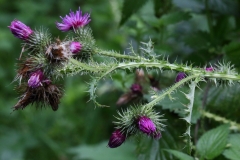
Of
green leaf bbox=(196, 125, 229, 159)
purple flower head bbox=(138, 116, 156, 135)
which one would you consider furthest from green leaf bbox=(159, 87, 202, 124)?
purple flower head bbox=(138, 116, 156, 135)

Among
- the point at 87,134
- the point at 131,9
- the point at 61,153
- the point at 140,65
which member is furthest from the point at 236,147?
the point at 61,153

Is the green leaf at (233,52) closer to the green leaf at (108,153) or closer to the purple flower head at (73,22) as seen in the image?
the purple flower head at (73,22)

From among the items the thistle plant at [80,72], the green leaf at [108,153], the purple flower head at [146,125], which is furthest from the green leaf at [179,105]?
the green leaf at [108,153]

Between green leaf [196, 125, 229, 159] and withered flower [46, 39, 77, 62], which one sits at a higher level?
withered flower [46, 39, 77, 62]

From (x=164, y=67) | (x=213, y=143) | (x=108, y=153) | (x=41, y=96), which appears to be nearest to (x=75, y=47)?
(x=41, y=96)

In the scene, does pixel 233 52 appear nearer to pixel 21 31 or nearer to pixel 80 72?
pixel 80 72

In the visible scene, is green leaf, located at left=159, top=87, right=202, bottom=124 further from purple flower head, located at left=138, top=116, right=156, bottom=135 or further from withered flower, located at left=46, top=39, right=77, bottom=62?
withered flower, located at left=46, top=39, right=77, bottom=62
